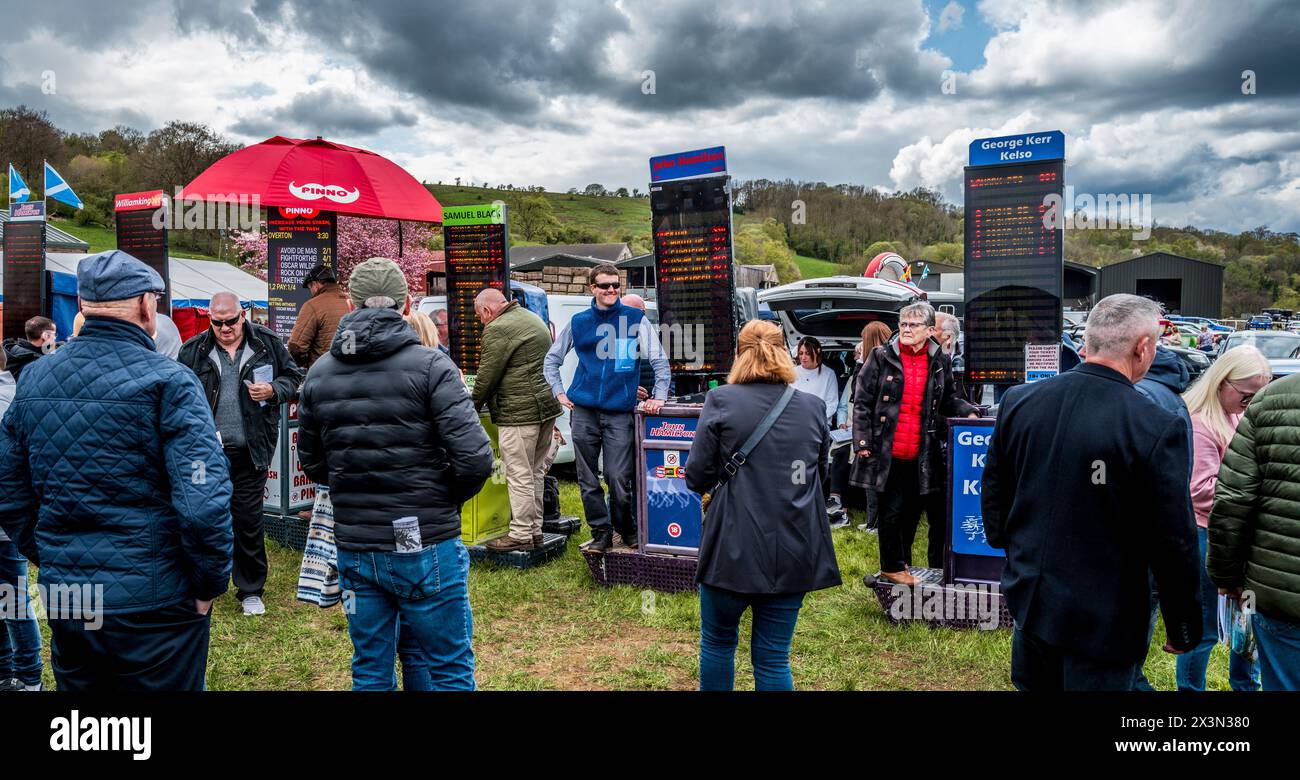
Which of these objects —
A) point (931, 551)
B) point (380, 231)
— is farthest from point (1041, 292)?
point (380, 231)

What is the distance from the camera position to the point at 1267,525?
286cm

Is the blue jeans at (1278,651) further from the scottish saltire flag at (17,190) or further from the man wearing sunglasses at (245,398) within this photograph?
the scottish saltire flag at (17,190)

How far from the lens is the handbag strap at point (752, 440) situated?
134 inches

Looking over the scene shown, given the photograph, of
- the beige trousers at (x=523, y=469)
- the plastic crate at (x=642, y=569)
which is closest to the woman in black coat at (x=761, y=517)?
the plastic crate at (x=642, y=569)

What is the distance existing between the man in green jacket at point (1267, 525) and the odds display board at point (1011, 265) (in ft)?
9.26

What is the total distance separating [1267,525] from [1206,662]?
1490 millimetres

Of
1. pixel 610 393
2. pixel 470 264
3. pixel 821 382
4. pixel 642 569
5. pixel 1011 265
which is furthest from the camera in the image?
pixel 821 382

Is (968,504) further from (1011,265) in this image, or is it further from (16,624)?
(16,624)

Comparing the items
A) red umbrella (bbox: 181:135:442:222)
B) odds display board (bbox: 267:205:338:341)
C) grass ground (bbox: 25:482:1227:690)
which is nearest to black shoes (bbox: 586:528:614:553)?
grass ground (bbox: 25:482:1227:690)

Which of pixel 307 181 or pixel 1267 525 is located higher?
pixel 307 181

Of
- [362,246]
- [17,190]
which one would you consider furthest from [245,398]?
[362,246]

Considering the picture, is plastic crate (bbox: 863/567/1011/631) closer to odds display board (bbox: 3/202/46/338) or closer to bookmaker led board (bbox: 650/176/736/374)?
bookmaker led board (bbox: 650/176/736/374)

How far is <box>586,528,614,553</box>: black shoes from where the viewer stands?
20.4 feet

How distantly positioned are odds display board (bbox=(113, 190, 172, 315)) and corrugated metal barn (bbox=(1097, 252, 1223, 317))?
63.7 m
